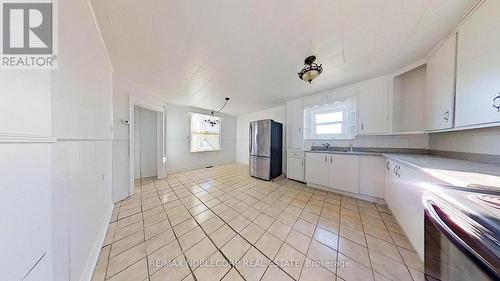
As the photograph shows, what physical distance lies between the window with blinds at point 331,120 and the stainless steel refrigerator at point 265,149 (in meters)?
0.84

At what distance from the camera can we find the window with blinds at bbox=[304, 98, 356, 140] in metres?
2.99

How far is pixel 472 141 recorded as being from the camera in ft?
5.08

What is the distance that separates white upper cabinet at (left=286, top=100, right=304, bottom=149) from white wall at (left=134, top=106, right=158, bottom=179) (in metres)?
3.95

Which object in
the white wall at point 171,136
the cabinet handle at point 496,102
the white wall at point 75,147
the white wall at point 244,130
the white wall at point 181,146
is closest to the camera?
the white wall at point 75,147

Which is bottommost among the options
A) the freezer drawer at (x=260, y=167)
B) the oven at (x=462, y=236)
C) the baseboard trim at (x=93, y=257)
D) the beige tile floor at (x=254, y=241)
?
the beige tile floor at (x=254, y=241)

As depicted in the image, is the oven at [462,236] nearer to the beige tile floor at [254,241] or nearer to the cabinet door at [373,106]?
the beige tile floor at [254,241]

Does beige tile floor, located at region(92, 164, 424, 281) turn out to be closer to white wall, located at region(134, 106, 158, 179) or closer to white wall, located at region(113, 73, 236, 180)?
white wall, located at region(113, 73, 236, 180)

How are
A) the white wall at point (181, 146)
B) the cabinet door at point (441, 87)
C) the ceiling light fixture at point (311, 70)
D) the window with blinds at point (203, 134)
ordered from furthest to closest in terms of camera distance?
the window with blinds at point (203, 134) < the white wall at point (181, 146) < the ceiling light fixture at point (311, 70) < the cabinet door at point (441, 87)

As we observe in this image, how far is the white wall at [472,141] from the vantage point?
135 cm

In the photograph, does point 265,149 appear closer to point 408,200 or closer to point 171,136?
point 408,200

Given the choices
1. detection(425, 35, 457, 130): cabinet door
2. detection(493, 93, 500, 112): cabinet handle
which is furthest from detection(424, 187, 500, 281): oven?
detection(425, 35, 457, 130): cabinet door

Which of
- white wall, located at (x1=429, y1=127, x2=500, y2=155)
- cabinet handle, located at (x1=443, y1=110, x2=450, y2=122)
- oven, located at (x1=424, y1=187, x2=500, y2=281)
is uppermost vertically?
cabinet handle, located at (x1=443, y1=110, x2=450, y2=122)

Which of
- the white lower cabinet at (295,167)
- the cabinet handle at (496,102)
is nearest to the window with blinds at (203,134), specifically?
the white lower cabinet at (295,167)

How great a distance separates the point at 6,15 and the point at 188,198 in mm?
2637
